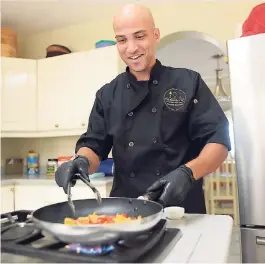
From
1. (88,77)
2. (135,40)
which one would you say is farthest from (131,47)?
(88,77)

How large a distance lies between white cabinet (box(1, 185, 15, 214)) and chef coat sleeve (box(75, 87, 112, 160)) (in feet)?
4.68

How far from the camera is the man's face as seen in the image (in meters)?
0.95

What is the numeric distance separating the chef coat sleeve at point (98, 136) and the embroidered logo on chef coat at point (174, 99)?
0.22 metres

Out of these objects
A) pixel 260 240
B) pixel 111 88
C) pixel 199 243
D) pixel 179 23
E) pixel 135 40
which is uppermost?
pixel 179 23

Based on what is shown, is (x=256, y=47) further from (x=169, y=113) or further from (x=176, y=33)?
(x=176, y=33)

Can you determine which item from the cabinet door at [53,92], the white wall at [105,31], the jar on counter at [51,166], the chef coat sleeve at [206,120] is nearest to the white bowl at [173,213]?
the chef coat sleeve at [206,120]

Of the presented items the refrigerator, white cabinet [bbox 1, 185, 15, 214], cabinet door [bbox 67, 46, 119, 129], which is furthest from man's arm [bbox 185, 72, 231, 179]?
white cabinet [bbox 1, 185, 15, 214]

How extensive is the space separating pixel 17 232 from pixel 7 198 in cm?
186

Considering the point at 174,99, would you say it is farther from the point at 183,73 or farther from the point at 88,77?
the point at 88,77

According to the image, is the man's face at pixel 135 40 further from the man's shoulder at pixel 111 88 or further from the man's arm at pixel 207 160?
the man's arm at pixel 207 160

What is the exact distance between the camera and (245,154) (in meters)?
1.29

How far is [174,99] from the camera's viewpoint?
0.97 metres

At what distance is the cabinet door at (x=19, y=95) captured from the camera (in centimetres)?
248

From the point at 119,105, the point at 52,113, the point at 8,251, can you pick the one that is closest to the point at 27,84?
the point at 52,113
